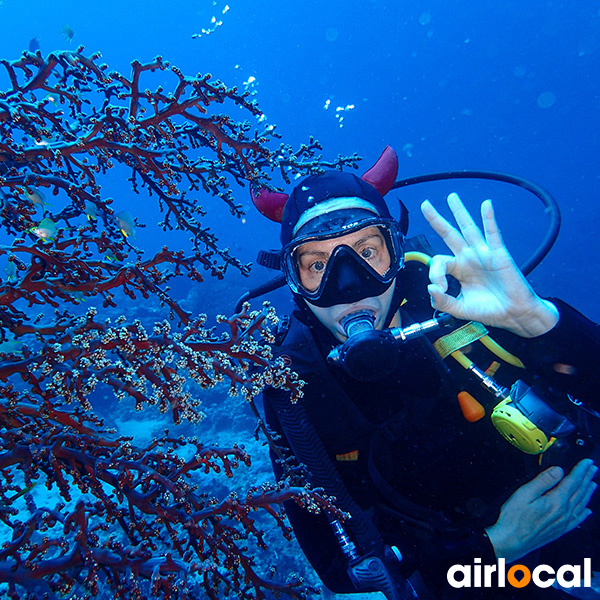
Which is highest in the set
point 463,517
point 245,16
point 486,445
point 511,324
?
point 245,16

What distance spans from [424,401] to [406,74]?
3667 inches

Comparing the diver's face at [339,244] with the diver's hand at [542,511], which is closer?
the diver's hand at [542,511]

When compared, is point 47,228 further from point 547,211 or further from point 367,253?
point 547,211

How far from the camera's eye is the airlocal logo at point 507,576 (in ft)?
8.52

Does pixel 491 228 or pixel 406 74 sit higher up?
pixel 406 74

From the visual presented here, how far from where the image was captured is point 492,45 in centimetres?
6781

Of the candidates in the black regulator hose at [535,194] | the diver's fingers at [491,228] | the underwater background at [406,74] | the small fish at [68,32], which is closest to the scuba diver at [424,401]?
the diver's fingers at [491,228]

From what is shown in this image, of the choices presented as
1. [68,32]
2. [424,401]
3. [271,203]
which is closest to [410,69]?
[68,32]

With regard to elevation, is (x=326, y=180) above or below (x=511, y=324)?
above

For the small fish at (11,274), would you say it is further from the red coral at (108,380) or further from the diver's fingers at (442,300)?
the diver's fingers at (442,300)

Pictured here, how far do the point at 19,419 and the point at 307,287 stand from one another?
2.14 meters

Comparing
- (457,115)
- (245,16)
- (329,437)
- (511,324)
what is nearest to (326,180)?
(511,324)

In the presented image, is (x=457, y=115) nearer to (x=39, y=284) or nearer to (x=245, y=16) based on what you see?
(x=245, y=16)

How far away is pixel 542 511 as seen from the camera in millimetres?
2383
